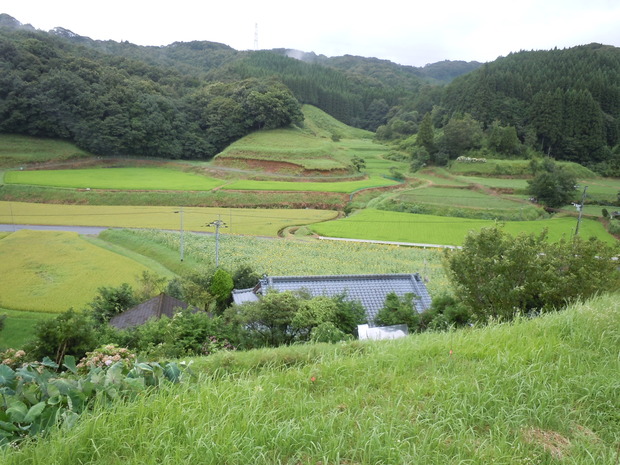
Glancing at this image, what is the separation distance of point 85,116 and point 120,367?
6893cm

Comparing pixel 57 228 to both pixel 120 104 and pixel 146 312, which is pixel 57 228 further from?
pixel 120 104

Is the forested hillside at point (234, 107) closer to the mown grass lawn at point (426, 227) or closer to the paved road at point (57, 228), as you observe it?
the mown grass lawn at point (426, 227)

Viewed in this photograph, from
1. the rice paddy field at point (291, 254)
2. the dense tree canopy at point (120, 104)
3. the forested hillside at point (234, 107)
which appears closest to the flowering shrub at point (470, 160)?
the forested hillside at point (234, 107)

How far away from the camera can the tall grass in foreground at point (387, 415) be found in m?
2.96

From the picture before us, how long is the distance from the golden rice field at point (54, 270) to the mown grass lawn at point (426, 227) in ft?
59.3

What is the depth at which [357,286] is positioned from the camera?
1706 cm

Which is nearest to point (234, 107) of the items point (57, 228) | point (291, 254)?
point (57, 228)

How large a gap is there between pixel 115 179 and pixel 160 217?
58.0 feet

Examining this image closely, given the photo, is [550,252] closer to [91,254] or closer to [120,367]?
[120,367]

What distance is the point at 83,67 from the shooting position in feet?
213

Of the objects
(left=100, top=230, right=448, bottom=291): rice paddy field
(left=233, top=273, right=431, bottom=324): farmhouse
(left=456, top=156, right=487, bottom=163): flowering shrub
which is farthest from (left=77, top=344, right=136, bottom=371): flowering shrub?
(left=456, top=156, right=487, bottom=163): flowering shrub

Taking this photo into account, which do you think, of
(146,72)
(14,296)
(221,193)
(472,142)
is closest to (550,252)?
(14,296)

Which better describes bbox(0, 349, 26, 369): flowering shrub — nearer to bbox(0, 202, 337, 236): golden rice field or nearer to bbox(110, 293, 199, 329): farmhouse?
bbox(110, 293, 199, 329): farmhouse

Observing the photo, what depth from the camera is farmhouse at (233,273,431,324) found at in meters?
16.5
